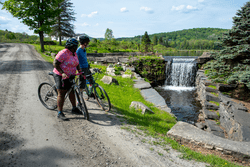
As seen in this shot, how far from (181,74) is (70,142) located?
48.0 ft

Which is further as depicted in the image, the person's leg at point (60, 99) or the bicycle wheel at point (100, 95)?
the bicycle wheel at point (100, 95)

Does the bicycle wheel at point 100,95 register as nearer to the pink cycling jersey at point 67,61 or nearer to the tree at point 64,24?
the pink cycling jersey at point 67,61

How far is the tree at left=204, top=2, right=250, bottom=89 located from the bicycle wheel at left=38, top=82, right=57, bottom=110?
7.92 m

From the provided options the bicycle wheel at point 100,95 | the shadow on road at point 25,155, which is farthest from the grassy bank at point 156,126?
the shadow on road at point 25,155

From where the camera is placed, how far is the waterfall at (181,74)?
1516cm

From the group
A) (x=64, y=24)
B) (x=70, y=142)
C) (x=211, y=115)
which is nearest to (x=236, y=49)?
(x=211, y=115)

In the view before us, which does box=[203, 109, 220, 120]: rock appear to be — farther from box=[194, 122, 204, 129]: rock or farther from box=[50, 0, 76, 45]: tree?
box=[50, 0, 76, 45]: tree

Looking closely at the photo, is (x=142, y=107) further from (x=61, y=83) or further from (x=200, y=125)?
(x=200, y=125)

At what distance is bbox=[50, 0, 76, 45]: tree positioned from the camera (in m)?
34.4

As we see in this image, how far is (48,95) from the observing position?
4566 millimetres

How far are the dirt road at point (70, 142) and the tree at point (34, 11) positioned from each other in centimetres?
1781

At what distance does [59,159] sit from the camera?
8.70 ft

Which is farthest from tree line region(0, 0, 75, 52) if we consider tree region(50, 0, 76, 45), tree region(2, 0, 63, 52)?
tree region(50, 0, 76, 45)

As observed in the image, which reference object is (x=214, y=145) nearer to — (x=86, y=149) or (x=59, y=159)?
(x=86, y=149)
